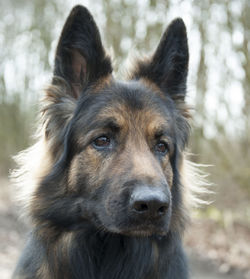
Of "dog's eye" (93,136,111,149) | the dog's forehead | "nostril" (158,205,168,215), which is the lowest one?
"nostril" (158,205,168,215)

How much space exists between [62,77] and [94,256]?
1.77 m

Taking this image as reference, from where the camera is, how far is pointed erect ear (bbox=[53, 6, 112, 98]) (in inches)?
154

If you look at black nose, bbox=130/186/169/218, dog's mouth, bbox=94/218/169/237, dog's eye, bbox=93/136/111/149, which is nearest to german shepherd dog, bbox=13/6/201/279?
dog's eye, bbox=93/136/111/149

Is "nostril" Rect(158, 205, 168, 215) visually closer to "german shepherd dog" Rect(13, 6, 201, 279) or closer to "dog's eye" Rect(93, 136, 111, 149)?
"german shepherd dog" Rect(13, 6, 201, 279)

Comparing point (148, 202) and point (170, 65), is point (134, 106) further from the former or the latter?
point (148, 202)

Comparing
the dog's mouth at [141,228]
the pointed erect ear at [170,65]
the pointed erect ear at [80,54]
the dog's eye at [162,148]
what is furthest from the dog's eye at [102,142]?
the pointed erect ear at [170,65]

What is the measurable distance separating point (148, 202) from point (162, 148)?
→ 3.22ft

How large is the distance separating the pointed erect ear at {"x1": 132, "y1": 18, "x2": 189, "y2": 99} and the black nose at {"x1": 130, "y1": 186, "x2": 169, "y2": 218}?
1540 mm

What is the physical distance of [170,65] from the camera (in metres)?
4.42

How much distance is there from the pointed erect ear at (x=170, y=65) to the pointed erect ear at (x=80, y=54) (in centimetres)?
48

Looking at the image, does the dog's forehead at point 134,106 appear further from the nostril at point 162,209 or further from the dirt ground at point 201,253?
the dirt ground at point 201,253

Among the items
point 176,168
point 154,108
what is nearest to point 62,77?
point 154,108

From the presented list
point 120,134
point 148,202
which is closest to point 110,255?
point 148,202

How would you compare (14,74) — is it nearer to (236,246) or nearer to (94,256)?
(236,246)
